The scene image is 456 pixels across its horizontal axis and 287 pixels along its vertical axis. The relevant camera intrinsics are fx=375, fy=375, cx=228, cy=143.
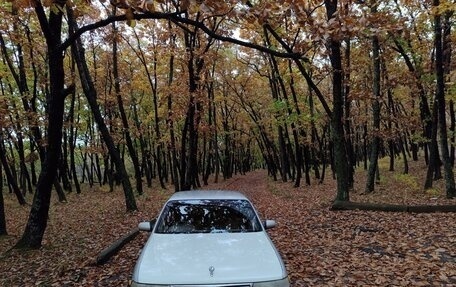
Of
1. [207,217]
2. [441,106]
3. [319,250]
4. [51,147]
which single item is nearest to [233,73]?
[441,106]

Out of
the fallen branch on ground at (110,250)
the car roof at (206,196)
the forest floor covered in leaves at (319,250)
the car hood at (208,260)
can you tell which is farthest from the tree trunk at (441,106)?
the fallen branch on ground at (110,250)

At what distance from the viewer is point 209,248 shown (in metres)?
4.79

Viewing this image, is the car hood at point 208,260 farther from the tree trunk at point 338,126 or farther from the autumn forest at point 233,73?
the tree trunk at point 338,126

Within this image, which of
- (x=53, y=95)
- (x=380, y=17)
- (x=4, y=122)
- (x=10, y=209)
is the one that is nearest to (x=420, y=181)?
(x=380, y=17)

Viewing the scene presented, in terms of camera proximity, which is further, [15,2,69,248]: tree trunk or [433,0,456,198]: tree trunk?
[433,0,456,198]: tree trunk

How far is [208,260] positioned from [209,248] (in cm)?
38

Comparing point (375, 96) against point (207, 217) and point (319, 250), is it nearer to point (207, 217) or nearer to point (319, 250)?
point (319, 250)

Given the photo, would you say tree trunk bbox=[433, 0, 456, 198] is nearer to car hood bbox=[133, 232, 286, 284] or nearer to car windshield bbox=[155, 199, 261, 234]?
car windshield bbox=[155, 199, 261, 234]

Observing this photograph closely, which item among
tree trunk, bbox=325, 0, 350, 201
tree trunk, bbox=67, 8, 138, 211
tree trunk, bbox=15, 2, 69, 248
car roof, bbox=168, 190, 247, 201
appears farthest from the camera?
tree trunk, bbox=67, 8, 138, 211

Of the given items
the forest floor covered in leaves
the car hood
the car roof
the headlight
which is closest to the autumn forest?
the forest floor covered in leaves

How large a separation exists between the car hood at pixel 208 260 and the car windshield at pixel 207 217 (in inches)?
10.6

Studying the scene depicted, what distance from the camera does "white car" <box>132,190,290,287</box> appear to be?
13.3 feet

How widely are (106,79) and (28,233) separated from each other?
21.2 metres

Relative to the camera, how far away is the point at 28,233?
9.31 metres
